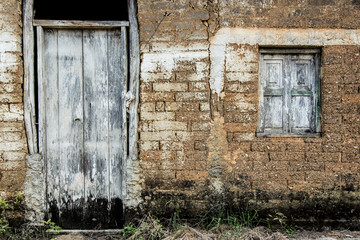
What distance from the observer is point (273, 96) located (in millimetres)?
3379

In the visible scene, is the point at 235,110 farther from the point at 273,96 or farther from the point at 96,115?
the point at 96,115

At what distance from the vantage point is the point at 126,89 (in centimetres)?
329

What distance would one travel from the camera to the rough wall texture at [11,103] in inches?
124

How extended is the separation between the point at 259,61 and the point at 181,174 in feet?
5.26

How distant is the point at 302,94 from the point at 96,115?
8.07 feet

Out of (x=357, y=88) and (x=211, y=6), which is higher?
(x=211, y=6)

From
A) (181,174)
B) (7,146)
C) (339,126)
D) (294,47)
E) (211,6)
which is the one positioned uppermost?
(211,6)

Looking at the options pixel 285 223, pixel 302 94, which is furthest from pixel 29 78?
pixel 285 223

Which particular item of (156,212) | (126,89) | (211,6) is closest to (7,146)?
(126,89)

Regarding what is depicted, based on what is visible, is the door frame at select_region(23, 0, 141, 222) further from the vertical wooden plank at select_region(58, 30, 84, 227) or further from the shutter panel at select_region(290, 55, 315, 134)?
the shutter panel at select_region(290, 55, 315, 134)

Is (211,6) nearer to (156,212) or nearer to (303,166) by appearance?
(303,166)

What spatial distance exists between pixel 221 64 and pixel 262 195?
1.57 metres

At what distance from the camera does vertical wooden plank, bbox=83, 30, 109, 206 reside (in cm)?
334

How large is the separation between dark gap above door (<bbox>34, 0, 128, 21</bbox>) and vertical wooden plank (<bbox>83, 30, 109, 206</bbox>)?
30 cm
